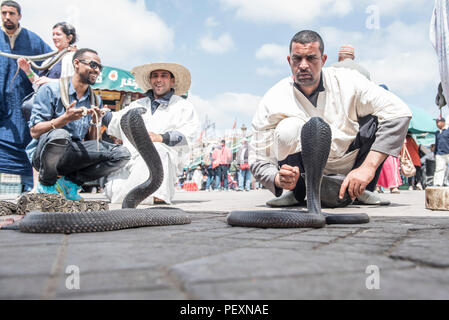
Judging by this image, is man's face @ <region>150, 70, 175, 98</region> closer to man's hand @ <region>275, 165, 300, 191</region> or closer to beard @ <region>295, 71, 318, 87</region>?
beard @ <region>295, 71, 318, 87</region>

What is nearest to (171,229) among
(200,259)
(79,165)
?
(200,259)

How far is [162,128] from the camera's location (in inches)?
214

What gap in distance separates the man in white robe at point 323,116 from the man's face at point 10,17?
3.65 m

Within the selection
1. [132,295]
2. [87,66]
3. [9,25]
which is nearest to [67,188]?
[87,66]

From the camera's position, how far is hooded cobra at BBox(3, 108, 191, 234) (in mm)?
2029

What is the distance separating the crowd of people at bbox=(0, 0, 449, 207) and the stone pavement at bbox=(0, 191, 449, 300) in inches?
68.7

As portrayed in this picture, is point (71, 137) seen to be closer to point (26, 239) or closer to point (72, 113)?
point (72, 113)

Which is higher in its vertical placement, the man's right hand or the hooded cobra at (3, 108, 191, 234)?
the man's right hand

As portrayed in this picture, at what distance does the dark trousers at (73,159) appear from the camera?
13.3 feet

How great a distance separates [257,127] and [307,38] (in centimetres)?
102

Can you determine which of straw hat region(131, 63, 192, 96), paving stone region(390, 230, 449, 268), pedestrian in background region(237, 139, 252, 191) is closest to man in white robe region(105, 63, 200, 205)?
straw hat region(131, 63, 192, 96)

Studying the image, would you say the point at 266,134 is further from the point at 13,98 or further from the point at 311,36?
the point at 13,98

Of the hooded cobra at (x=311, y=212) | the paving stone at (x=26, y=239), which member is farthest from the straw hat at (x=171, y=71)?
the paving stone at (x=26, y=239)

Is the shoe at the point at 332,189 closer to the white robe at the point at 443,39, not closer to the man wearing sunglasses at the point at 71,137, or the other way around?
the white robe at the point at 443,39
